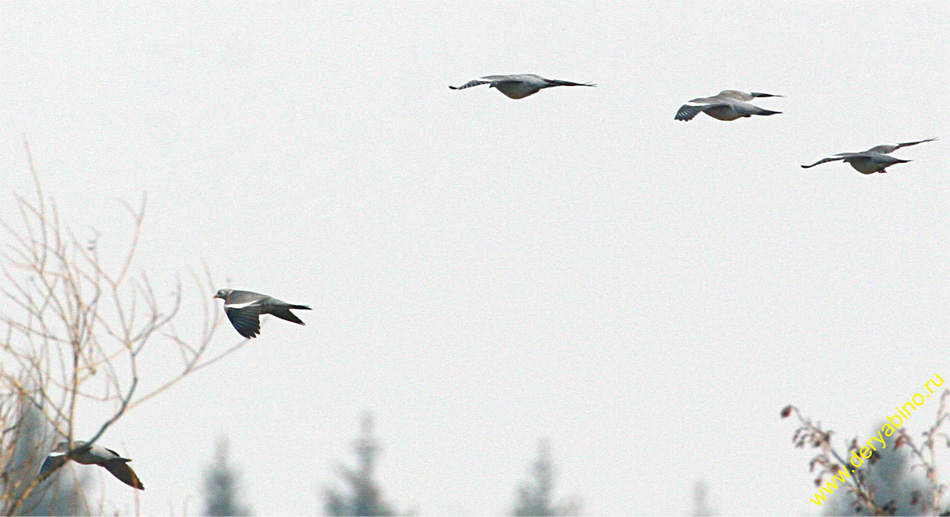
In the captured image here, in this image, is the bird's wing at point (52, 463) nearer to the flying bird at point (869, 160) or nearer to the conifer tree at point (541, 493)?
the flying bird at point (869, 160)

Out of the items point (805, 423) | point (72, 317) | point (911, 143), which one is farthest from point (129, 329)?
point (911, 143)

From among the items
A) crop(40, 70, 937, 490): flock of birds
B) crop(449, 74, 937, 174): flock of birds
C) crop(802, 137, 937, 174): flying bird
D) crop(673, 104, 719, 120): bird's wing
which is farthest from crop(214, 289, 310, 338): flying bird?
crop(802, 137, 937, 174): flying bird

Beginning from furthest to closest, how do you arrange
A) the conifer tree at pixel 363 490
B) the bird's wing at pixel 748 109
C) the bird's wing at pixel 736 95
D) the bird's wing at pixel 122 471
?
the conifer tree at pixel 363 490 → the bird's wing at pixel 736 95 → the bird's wing at pixel 748 109 → the bird's wing at pixel 122 471

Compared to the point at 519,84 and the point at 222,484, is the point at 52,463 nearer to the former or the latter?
the point at 519,84

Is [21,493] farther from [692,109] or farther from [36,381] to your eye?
[692,109]

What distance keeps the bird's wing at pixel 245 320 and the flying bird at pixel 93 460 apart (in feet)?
4.27

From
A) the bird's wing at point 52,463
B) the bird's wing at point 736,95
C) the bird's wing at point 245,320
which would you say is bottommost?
the bird's wing at point 52,463

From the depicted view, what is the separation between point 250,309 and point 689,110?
11.9 ft

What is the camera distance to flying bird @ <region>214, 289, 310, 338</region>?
Result: 13.3 metres

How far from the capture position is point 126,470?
41.8 feet

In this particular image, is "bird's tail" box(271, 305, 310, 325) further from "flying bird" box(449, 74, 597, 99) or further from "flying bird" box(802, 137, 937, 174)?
"flying bird" box(802, 137, 937, 174)

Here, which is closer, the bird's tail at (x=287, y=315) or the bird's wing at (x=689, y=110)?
the bird's wing at (x=689, y=110)

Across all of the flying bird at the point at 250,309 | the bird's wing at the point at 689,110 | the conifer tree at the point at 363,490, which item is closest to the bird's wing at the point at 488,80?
the bird's wing at the point at 689,110

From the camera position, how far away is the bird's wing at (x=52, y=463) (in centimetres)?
1185
